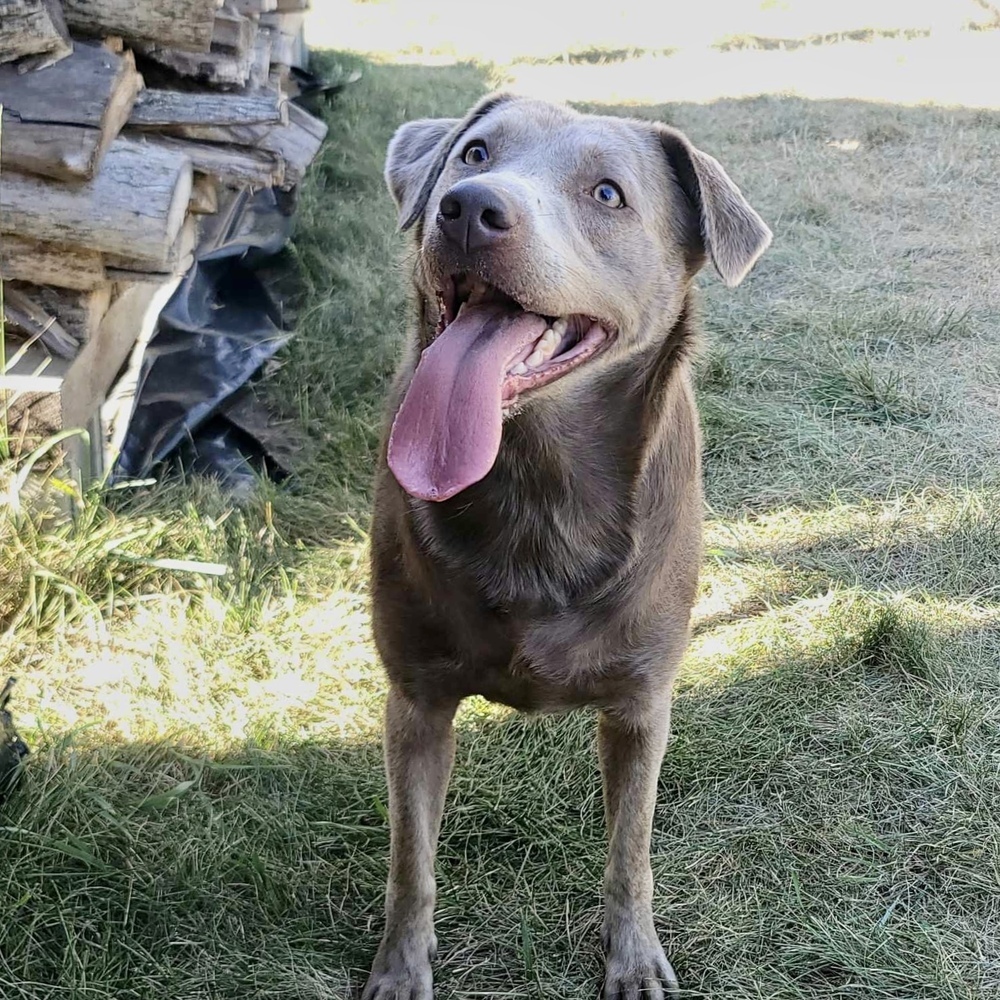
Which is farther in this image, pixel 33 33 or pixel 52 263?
pixel 52 263

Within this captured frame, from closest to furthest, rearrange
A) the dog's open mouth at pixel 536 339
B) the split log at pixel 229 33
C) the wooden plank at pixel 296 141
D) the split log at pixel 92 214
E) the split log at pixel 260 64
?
the dog's open mouth at pixel 536 339
the split log at pixel 92 214
the split log at pixel 229 33
the split log at pixel 260 64
the wooden plank at pixel 296 141

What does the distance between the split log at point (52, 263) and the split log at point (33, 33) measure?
52 cm

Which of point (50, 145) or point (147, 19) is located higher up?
point (147, 19)

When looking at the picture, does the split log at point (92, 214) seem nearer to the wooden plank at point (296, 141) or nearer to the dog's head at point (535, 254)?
the wooden plank at point (296, 141)

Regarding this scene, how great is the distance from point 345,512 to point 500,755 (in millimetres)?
1255

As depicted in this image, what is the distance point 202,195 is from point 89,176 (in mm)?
785

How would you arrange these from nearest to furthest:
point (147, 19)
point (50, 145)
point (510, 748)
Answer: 1. point (510, 748)
2. point (50, 145)
3. point (147, 19)

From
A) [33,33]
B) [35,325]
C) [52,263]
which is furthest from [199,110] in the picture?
[35,325]

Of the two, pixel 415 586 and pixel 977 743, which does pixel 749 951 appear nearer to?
pixel 977 743

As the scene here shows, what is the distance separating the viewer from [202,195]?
157 inches

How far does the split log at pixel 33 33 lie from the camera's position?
3119 millimetres

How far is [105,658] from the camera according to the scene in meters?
3.15

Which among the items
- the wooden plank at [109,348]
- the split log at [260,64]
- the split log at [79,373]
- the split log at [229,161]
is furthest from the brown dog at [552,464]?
the split log at [260,64]

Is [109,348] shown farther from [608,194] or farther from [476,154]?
[608,194]
